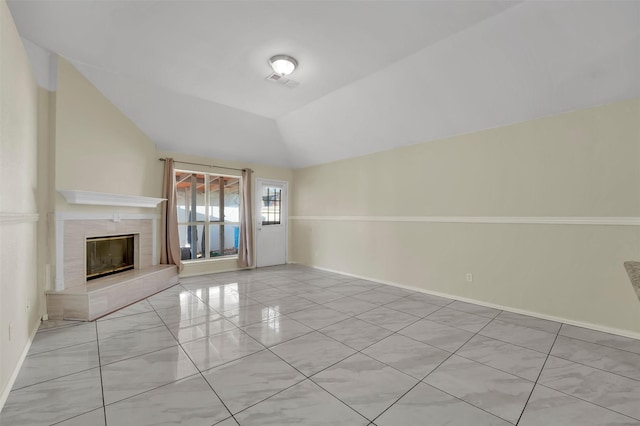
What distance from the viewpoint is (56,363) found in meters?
2.21

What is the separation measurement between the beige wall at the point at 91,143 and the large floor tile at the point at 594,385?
4.87 metres

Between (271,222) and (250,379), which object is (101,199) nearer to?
(250,379)

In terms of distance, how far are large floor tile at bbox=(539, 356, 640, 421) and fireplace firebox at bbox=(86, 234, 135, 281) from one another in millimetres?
4979

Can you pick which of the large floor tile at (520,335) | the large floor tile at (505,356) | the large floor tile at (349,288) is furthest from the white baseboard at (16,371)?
the large floor tile at (520,335)

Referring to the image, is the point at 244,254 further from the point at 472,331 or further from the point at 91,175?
the point at 472,331

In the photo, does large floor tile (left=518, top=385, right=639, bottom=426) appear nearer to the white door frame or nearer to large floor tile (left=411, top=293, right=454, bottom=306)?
large floor tile (left=411, top=293, right=454, bottom=306)

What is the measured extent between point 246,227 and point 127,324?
10.2 feet

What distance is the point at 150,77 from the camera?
3.55 meters

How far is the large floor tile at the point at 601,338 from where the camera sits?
2.56 metres

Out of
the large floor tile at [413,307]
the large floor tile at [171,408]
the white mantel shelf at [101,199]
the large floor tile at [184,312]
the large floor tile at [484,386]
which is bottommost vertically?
the large floor tile at [484,386]

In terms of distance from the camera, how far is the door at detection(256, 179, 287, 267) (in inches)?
250

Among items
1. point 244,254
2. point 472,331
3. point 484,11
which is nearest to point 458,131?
point 484,11

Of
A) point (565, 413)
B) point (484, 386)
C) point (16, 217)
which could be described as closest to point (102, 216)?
point (16, 217)

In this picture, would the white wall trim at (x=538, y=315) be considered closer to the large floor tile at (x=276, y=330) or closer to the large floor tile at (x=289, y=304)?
the large floor tile at (x=289, y=304)
